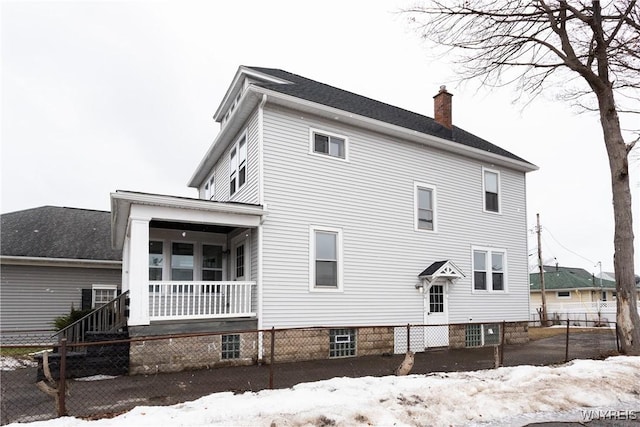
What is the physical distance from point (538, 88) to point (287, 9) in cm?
781

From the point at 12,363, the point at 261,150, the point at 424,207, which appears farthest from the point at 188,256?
the point at 424,207

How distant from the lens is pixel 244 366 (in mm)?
9328

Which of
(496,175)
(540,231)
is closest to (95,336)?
(496,175)

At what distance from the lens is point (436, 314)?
12.8m

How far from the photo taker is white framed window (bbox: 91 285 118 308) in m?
15.9

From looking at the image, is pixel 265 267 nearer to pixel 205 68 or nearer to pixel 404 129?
pixel 404 129

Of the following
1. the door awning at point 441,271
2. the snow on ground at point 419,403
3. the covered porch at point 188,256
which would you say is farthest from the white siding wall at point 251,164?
the door awning at point 441,271

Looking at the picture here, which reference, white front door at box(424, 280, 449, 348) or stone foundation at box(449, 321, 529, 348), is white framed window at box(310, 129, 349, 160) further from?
stone foundation at box(449, 321, 529, 348)

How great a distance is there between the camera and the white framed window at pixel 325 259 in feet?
35.1

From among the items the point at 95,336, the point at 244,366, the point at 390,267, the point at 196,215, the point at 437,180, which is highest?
the point at 437,180

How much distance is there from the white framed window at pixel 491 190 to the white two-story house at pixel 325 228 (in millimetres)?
50

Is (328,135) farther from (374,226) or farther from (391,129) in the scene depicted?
(374,226)

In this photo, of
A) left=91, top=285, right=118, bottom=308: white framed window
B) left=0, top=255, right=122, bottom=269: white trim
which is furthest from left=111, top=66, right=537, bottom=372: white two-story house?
left=91, top=285, right=118, bottom=308: white framed window

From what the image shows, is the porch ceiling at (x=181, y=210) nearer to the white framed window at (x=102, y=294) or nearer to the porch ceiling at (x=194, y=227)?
the porch ceiling at (x=194, y=227)
